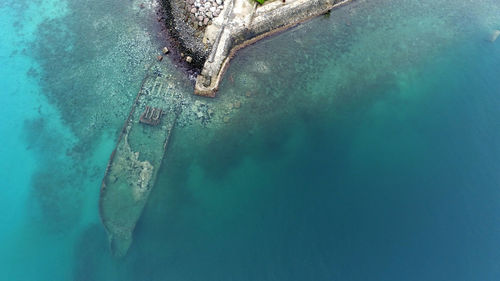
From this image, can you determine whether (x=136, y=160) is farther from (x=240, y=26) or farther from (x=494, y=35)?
(x=494, y=35)

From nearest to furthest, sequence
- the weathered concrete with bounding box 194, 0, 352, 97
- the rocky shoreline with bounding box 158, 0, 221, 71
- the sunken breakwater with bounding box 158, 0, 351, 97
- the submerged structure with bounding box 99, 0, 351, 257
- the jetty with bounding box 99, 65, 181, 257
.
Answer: the jetty with bounding box 99, 65, 181, 257 < the submerged structure with bounding box 99, 0, 351, 257 < the weathered concrete with bounding box 194, 0, 352, 97 < the sunken breakwater with bounding box 158, 0, 351, 97 < the rocky shoreline with bounding box 158, 0, 221, 71

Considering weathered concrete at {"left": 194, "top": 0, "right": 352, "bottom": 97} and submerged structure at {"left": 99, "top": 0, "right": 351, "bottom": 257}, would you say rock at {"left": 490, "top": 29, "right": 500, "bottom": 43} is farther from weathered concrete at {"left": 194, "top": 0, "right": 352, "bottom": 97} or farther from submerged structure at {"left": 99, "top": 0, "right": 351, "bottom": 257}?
weathered concrete at {"left": 194, "top": 0, "right": 352, "bottom": 97}

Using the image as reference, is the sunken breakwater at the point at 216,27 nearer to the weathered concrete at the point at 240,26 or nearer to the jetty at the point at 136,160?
the weathered concrete at the point at 240,26

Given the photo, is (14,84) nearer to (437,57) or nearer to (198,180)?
(198,180)

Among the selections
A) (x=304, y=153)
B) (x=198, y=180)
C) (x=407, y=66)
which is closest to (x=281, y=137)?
(x=304, y=153)

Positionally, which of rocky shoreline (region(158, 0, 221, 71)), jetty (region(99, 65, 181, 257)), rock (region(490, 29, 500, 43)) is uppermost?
rock (region(490, 29, 500, 43))

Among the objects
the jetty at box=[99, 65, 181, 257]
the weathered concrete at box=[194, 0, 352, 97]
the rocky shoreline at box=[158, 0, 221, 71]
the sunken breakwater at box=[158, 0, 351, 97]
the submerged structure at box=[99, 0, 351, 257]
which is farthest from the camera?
the rocky shoreline at box=[158, 0, 221, 71]

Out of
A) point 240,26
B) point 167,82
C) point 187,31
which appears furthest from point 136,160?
point 240,26

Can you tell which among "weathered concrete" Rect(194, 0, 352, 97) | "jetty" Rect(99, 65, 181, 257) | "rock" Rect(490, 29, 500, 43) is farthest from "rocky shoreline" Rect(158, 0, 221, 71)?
"rock" Rect(490, 29, 500, 43)
